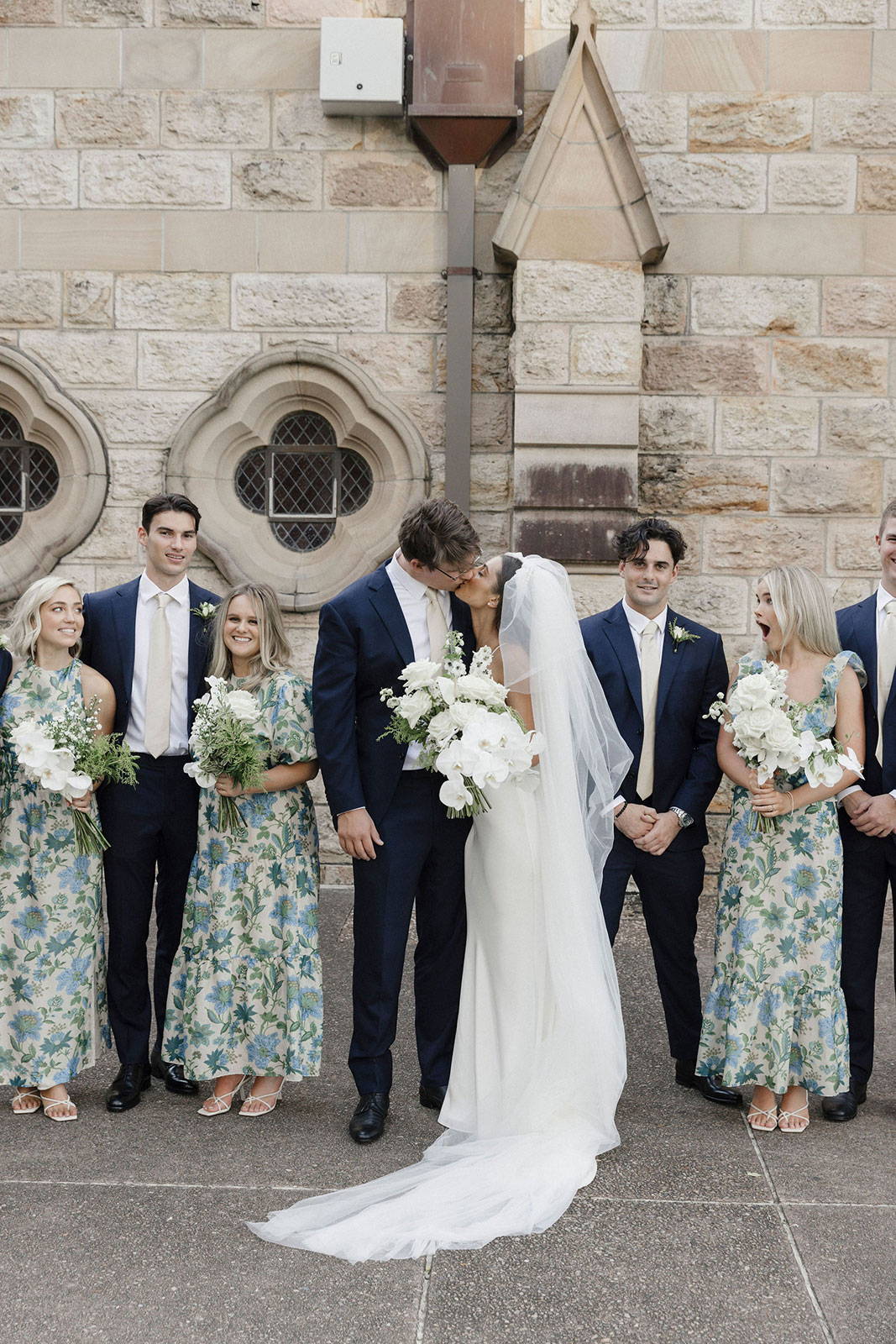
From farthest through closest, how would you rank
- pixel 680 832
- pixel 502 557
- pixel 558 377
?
pixel 558 377, pixel 680 832, pixel 502 557

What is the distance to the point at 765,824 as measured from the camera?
392 cm

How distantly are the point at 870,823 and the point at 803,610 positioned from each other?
81cm

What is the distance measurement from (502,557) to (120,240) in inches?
163

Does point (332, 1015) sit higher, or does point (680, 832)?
point (680, 832)

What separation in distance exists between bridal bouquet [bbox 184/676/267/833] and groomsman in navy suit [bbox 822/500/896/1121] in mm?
2050

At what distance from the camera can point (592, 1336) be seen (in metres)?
2.64

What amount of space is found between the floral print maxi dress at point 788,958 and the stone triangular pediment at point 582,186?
131 inches

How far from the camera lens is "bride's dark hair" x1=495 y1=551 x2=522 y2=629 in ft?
12.4

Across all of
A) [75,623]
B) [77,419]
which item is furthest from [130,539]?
[75,623]

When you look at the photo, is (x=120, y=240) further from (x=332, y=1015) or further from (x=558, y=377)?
(x=332, y=1015)

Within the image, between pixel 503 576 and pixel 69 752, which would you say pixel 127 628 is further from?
pixel 503 576

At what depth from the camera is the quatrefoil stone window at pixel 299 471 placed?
6699 millimetres

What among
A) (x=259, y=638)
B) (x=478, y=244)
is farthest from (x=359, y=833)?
(x=478, y=244)

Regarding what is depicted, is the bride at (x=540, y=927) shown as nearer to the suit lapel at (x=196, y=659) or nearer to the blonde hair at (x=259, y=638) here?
the blonde hair at (x=259, y=638)
